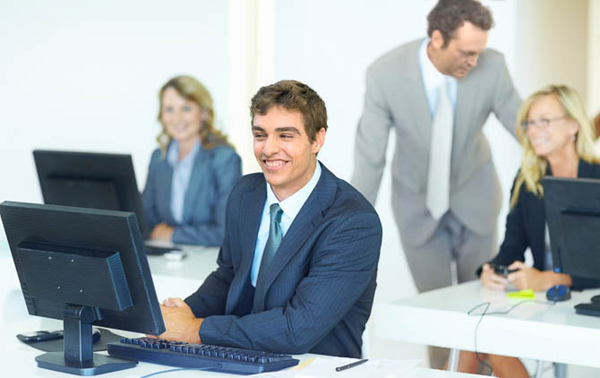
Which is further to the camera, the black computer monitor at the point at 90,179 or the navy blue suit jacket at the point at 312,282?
the black computer monitor at the point at 90,179

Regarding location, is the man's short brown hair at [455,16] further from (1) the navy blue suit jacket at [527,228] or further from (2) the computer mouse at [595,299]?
(2) the computer mouse at [595,299]

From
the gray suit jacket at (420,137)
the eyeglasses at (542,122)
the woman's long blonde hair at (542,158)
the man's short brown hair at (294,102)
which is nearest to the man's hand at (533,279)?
the woman's long blonde hair at (542,158)

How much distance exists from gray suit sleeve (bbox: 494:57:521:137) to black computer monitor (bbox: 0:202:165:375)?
2.86 metres

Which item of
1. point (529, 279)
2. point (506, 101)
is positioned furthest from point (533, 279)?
point (506, 101)

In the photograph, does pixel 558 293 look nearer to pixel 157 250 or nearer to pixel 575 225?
pixel 575 225

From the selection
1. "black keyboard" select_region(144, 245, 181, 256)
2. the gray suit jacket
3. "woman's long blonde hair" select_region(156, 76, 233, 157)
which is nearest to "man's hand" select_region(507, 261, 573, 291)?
the gray suit jacket

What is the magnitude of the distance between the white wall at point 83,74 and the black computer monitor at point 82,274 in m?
3.82

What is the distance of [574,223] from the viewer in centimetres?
328

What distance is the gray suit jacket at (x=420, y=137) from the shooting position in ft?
15.7

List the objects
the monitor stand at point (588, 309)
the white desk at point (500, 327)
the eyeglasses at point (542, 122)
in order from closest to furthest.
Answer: the white desk at point (500, 327)
the monitor stand at point (588, 309)
the eyeglasses at point (542, 122)

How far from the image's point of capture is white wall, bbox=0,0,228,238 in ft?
20.5

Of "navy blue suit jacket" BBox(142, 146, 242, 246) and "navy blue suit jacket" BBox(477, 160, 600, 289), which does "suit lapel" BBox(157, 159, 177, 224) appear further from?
"navy blue suit jacket" BBox(477, 160, 600, 289)

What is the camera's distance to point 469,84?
190 inches

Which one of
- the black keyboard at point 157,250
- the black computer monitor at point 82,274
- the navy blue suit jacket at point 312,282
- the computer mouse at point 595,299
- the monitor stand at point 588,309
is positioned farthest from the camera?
the black keyboard at point 157,250
